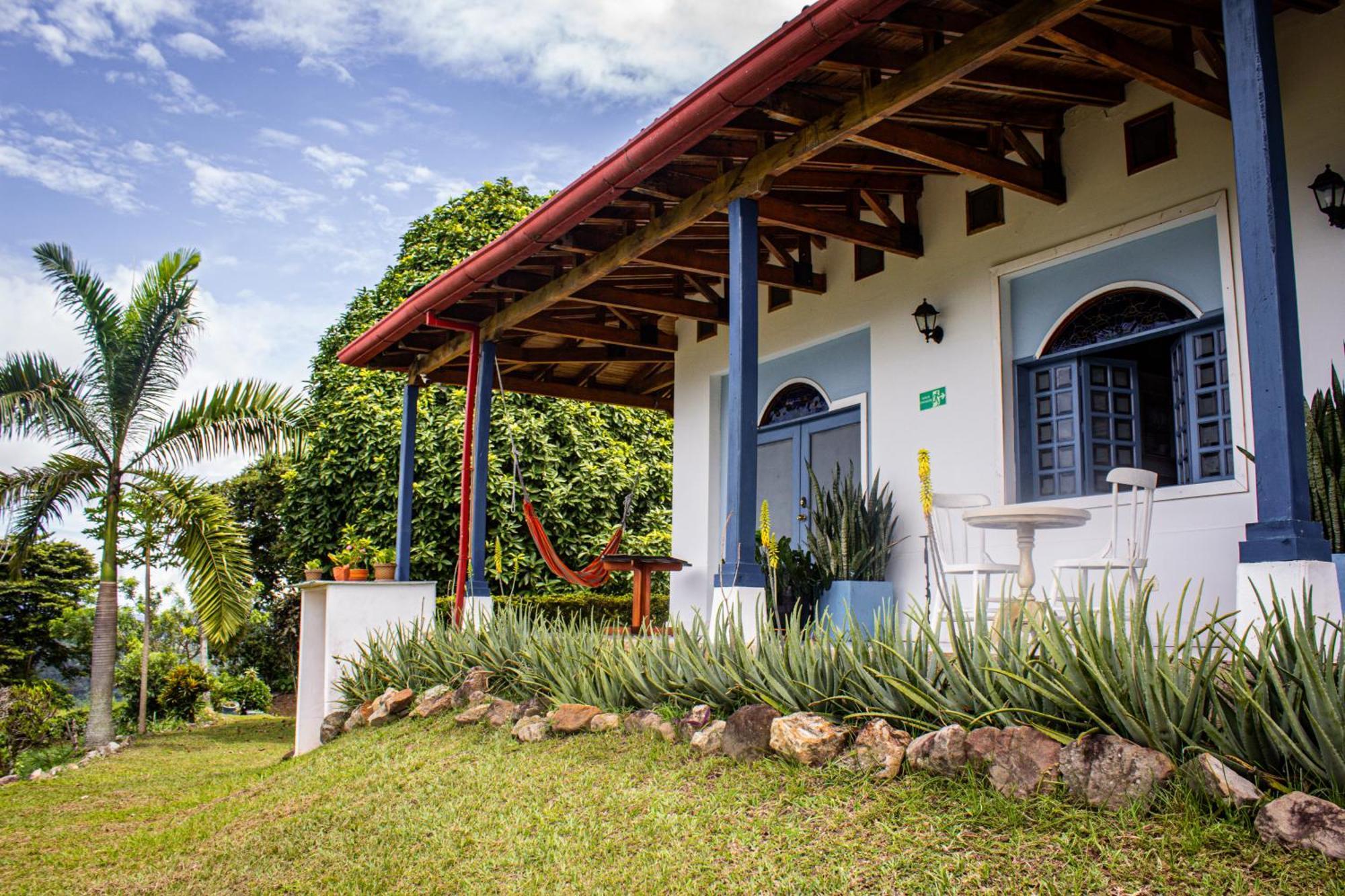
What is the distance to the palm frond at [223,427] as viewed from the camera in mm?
12430

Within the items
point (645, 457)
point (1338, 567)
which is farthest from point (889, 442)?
point (645, 457)

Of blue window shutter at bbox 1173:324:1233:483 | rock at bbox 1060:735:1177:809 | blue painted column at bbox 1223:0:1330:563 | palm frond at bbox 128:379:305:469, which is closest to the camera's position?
rock at bbox 1060:735:1177:809

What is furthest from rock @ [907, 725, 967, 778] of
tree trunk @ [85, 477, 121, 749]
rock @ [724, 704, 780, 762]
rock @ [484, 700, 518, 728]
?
tree trunk @ [85, 477, 121, 749]

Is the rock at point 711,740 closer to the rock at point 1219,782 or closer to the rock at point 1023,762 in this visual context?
the rock at point 1023,762

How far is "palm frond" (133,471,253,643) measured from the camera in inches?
471

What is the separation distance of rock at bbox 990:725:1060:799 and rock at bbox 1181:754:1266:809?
1.28ft

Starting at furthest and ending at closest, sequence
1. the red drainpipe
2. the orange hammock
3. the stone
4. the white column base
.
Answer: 1. the red drainpipe
2. the orange hammock
3. the white column base
4. the stone

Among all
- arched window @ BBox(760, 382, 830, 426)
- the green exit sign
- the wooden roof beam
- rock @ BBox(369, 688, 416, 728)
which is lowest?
rock @ BBox(369, 688, 416, 728)

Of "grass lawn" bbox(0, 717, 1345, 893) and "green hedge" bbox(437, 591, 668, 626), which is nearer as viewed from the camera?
"grass lawn" bbox(0, 717, 1345, 893)

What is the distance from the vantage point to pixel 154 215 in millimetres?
22719

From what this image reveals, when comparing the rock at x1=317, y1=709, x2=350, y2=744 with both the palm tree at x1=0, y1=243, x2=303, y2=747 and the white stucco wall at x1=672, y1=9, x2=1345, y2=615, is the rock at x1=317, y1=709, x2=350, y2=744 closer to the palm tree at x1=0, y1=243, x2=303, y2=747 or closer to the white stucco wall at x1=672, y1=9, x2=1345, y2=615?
the white stucco wall at x1=672, y1=9, x2=1345, y2=615

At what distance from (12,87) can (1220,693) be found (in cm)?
2121

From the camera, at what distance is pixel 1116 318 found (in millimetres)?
6684

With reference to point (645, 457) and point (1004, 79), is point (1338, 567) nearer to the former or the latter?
point (1004, 79)
